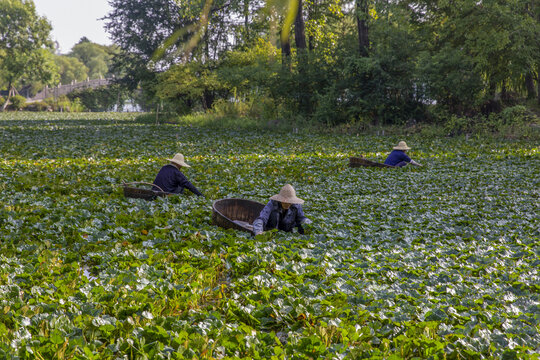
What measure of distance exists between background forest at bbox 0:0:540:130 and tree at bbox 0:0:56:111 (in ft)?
93.5

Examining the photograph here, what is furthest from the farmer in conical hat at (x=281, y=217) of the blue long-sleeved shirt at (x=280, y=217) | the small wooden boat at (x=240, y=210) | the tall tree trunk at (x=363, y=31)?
the tall tree trunk at (x=363, y=31)

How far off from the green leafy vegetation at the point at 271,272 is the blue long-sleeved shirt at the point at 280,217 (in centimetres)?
29

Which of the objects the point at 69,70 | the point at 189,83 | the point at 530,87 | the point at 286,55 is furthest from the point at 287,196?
the point at 69,70

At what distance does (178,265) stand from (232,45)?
117ft

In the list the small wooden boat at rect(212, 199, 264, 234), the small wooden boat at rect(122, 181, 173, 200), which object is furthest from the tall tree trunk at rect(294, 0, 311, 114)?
the small wooden boat at rect(212, 199, 264, 234)

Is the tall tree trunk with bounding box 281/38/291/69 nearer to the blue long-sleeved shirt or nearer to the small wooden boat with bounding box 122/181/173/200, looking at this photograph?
the small wooden boat with bounding box 122/181/173/200

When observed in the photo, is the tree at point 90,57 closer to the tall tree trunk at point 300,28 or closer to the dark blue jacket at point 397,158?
the tall tree trunk at point 300,28

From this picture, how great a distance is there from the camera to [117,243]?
6.11 m

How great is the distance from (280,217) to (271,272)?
6.24 feet

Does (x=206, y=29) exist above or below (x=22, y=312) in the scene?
above

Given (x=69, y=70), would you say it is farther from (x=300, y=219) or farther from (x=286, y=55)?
(x=300, y=219)

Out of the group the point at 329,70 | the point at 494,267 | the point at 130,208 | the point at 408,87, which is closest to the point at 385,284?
the point at 494,267

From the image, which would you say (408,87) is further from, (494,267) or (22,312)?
(22,312)

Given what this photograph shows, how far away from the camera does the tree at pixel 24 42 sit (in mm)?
59781
